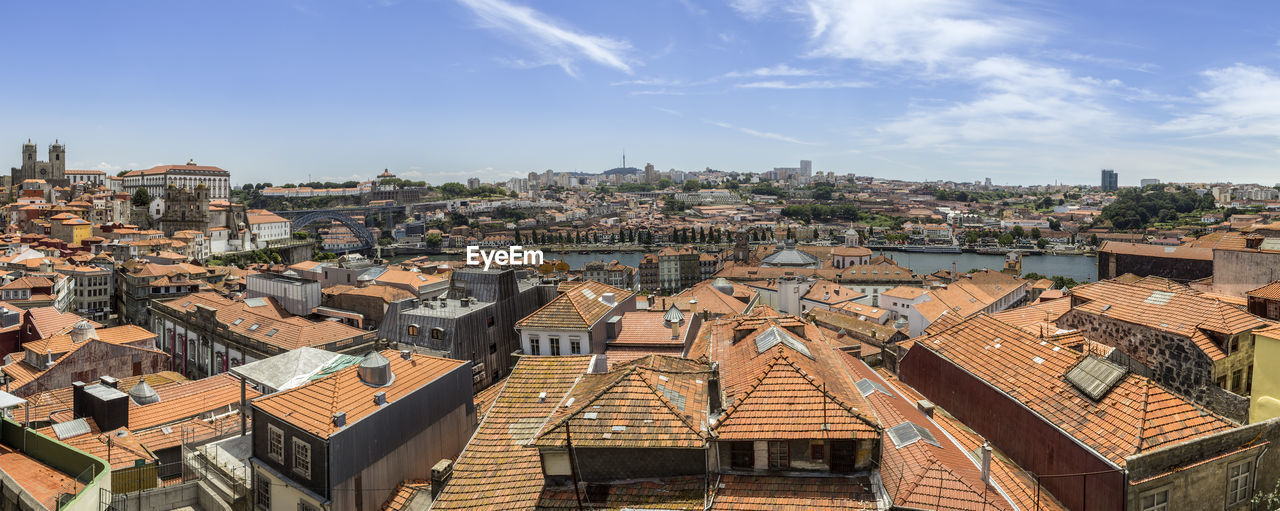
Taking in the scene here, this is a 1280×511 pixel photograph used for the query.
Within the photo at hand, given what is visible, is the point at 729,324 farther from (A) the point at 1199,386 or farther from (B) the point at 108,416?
(B) the point at 108,416

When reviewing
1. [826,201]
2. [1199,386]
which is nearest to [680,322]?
[1199,386]

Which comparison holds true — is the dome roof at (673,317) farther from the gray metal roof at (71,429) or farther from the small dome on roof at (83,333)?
the small dome on roof at (83,333)

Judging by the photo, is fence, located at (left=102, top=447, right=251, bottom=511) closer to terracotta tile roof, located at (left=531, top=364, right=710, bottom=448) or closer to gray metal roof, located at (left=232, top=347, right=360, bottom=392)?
gray metal roof, located at (left=232, top=347, right=360, bottom=392)

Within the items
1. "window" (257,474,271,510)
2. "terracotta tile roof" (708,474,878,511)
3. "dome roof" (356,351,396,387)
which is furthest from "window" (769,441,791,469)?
"window" (257,474,271,510)

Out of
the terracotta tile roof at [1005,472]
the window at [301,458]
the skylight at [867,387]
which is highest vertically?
the skylight at [867,387]

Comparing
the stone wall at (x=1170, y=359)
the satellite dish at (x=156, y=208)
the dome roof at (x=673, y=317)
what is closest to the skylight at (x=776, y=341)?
the dome roof at (x=673, y=317)

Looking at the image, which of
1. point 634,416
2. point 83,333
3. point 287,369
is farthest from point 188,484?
point 83,333

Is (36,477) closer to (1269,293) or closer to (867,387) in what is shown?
(867,387)
